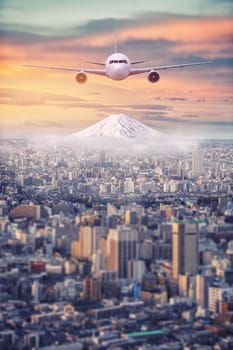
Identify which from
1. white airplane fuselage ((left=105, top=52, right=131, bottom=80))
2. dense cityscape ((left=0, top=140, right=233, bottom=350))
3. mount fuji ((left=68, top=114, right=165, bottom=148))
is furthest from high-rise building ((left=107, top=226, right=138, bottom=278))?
white airplane fuselage ((left=105, top=52, right=131, bottom=80))

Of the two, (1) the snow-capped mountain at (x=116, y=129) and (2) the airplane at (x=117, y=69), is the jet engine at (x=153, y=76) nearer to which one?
(2) the airplane at (x=117, y=69)

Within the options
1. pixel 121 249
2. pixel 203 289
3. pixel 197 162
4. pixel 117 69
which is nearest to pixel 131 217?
pixel 121 249

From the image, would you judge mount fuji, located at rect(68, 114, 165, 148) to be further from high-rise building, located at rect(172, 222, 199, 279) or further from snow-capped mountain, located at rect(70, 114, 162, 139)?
high-rise building, located at rect(172, 222, 199, 279)

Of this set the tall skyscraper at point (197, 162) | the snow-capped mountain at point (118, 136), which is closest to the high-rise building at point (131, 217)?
the snow-capped mountain at point (118, 136)

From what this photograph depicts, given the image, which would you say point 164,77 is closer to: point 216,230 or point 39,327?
point 216,230

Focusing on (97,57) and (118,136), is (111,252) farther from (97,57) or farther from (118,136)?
(97,57)

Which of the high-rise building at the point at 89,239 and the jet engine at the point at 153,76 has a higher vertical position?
the jet engine at the point at 153,76
